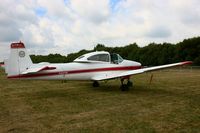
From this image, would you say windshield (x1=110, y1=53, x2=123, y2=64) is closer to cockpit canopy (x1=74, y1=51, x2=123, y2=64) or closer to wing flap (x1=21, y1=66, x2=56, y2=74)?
cockpit canopy (x1=74, y1=51, x2=123, y2=64)

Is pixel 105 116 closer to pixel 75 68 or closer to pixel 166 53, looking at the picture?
pixel 75 68

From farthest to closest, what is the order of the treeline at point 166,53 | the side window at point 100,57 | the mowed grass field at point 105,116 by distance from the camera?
1. the treeline at point 166,53
2. the side window at point 100,57
3. the mowed grass field at point 105,116

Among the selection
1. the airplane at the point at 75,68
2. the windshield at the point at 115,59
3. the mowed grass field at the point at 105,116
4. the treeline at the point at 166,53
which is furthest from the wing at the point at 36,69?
the treeline at the point at 166,53

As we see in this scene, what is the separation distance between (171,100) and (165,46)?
64.5m

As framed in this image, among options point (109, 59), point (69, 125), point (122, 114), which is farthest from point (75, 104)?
point (109, 59)

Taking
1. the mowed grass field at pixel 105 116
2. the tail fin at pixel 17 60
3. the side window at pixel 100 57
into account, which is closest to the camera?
the mowed grass field at pixel 105 116

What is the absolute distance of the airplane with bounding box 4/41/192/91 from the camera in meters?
12.9

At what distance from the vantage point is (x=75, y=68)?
45.9 ft

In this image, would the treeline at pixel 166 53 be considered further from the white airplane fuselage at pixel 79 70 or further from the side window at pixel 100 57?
the side window at pixel 100 57

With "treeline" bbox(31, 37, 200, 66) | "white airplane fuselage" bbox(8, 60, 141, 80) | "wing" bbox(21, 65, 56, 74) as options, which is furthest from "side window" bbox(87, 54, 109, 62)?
"treeline" bbox(31, 37, 200, 66)

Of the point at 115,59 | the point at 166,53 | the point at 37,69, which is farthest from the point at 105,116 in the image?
the point at 166,53

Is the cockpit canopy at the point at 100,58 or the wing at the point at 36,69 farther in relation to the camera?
the cockpit canopy at the point at 100,58

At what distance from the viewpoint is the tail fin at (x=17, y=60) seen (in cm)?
1281

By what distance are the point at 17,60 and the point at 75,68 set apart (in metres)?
2.92
